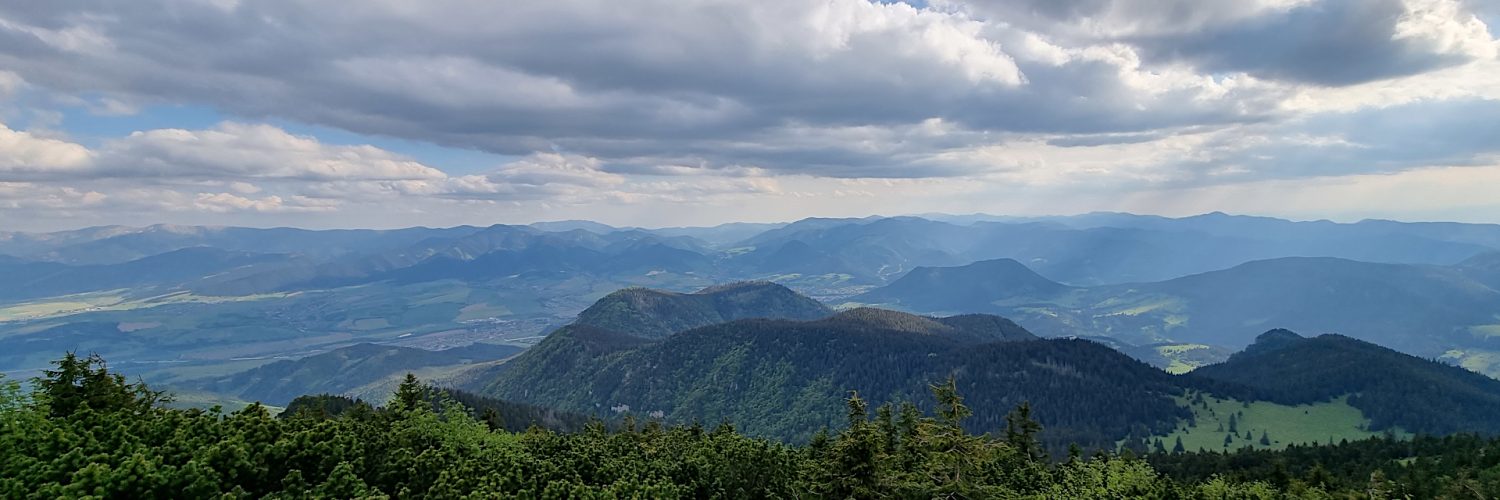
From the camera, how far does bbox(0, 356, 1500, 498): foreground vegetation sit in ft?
78.2

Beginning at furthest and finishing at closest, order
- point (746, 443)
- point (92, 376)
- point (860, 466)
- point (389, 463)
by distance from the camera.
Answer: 1. point (746, 443)
2. point (92, 376)
3. point (860, 466)
4. point (389, 463)

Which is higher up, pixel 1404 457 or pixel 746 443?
pixel 746 443

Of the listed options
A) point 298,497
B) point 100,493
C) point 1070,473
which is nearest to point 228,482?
point 298,497

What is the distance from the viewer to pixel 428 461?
31141mm

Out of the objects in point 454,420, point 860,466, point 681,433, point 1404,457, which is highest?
point 860,466

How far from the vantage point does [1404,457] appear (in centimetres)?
12488

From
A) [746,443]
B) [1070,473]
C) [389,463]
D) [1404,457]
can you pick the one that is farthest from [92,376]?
[1404,457]

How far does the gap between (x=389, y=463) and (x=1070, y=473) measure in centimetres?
5545

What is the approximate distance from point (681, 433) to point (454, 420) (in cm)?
2491

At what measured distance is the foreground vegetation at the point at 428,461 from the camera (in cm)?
2383

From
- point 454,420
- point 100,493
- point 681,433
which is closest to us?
point 100,493

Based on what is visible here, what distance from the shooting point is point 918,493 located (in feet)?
132

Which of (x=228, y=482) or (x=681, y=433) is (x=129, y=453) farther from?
(x=681, y=433)

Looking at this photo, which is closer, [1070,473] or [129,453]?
[129,453]
